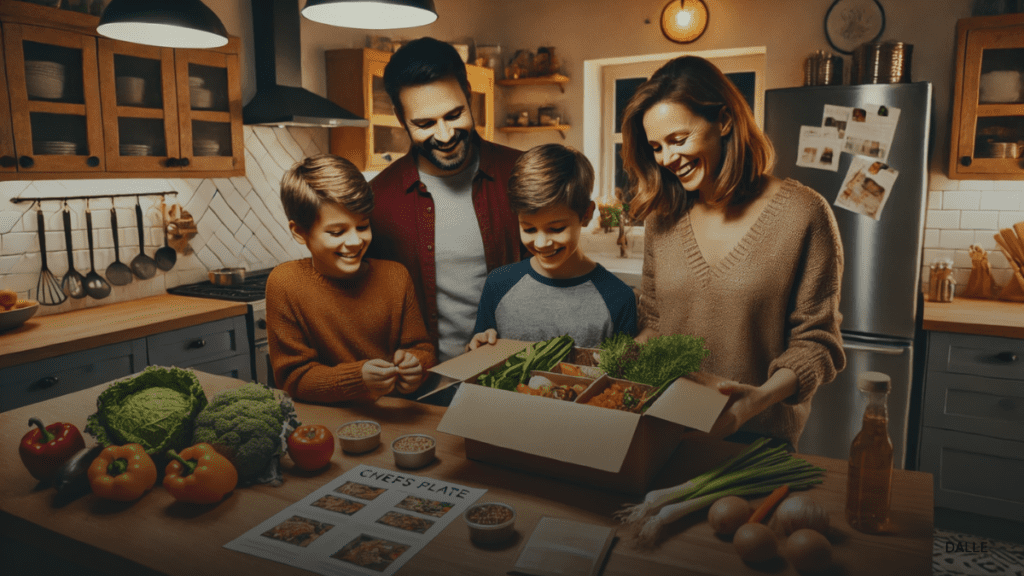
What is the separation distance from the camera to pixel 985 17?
3.05m

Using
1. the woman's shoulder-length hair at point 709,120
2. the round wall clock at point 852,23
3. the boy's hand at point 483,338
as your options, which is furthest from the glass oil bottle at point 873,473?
the round wall clock at point 852,23

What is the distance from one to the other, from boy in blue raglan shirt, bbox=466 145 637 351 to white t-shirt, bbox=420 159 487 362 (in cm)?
16

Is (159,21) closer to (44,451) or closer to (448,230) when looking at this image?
(448,230)

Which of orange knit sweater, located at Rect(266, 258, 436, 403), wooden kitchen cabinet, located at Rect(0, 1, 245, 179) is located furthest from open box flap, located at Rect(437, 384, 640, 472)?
wooden kitchen cabinet, located at Rect(0, 1, 245, 179)

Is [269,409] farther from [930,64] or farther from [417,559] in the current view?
[930,64]

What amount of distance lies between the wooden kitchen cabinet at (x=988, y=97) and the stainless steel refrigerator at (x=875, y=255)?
304mm

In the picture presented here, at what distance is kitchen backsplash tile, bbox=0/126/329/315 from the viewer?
2.83 meters

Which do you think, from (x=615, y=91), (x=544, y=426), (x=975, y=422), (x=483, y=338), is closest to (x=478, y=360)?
(x=483, y=338)

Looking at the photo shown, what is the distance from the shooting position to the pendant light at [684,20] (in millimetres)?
4160

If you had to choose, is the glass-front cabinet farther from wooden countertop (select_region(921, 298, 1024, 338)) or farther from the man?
wooden countertop (select_region(921, 298, 1024, 338))

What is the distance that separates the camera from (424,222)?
195 cm

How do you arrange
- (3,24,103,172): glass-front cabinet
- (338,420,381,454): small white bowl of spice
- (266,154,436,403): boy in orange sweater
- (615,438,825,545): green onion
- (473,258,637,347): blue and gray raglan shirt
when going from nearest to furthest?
1. (615,438,825,545): green onion
2. (338,420,381,454): small white bowl of spice
3. (266,154,436,403): boy in orange sweater
4. (473,258,637,347): blue and gray raglan shirt
5. (3,24,103,172): glass-front cabinet

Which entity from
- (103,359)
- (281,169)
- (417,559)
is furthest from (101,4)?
(417,559)

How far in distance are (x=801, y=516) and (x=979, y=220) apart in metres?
3.19
